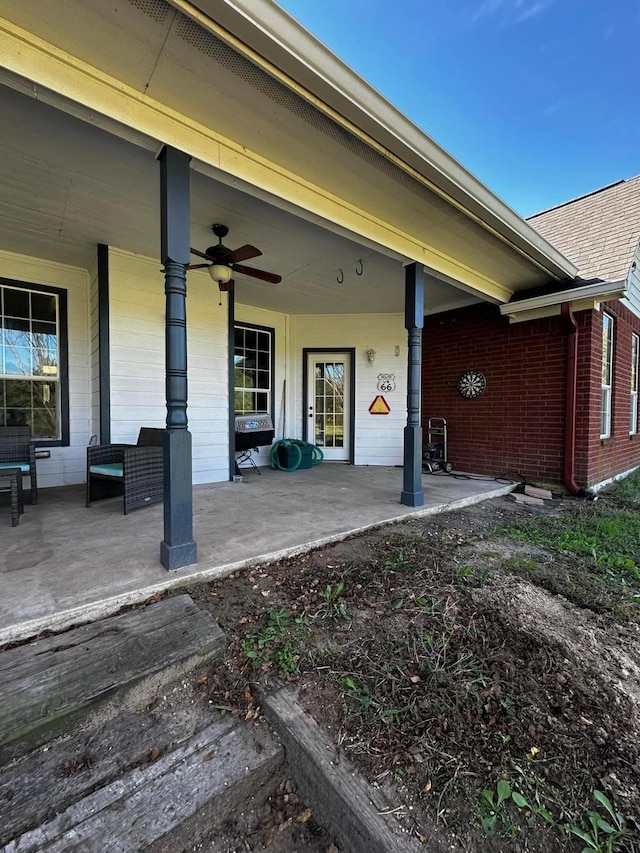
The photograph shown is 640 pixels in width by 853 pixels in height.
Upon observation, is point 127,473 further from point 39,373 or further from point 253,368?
point 253,368

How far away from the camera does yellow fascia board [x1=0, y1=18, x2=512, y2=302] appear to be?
176cm

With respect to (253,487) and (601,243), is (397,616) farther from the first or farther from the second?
(601,243)

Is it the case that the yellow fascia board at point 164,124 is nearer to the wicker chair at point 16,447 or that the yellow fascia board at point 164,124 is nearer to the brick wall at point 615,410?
the wicker chair at point 16,447

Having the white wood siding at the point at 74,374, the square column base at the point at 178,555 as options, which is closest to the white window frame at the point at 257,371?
the white wood siding at the point at 74,374

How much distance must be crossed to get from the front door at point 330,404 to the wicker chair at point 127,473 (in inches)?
137

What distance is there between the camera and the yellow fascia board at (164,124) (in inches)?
69.4

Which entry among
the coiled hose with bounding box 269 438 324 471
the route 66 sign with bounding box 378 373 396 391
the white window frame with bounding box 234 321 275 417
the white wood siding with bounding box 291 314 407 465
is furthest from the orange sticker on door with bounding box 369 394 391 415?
the white window frame with bounding box 234 321 275 417

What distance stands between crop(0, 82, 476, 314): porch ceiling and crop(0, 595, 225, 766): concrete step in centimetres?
267

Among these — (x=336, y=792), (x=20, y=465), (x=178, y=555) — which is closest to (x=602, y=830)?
(x=336, y=792)

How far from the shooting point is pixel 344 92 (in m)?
2.06

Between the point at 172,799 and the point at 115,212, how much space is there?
4.01 meters

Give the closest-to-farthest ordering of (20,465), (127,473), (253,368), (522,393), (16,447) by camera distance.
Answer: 1. (127,473)
2. (20,465)
3. (16,447)
4. (522,393)
5. (253,368)

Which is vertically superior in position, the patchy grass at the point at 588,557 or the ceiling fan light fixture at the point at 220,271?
the ceiling fan light fixture at the point at 220,271

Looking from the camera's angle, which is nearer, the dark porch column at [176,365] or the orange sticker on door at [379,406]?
the dark porch column at [176,365]
